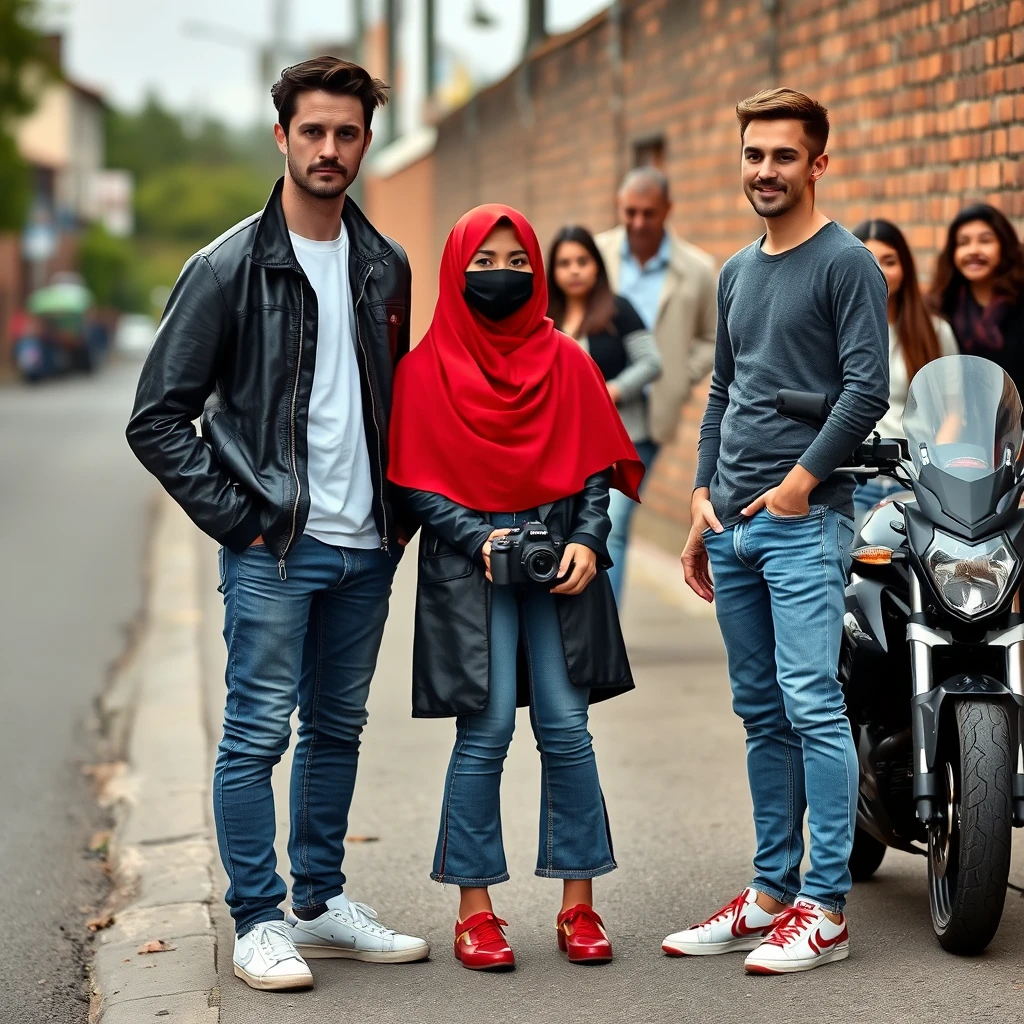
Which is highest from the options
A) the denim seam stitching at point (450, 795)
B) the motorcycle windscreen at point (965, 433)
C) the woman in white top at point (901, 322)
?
the woman in white top at point (901, 322)

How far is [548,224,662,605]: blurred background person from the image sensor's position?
671 centimetres

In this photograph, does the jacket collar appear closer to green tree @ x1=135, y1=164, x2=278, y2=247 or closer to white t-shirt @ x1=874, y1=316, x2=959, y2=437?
white t-shirt @ x1=874, y1=316, x2=959, y2=437

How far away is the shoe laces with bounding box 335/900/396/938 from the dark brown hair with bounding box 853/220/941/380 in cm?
261

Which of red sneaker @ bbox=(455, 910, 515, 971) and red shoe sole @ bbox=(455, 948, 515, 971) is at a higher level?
red sneaker @ bbox=(455, 910, 515, 971)

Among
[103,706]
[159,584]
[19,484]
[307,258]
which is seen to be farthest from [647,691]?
[19,484]

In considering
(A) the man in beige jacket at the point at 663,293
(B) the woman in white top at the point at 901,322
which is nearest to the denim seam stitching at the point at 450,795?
(B) the woman in white top at the point at 901,322

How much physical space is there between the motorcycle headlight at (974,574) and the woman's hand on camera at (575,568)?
2.47ft

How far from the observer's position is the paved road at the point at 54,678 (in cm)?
448

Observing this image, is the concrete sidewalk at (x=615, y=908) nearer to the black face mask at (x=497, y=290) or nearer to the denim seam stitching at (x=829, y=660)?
the denim seam stitching at (x=829, y=660)

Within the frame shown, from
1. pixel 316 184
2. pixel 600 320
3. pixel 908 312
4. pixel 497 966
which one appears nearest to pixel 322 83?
pixel 316 184

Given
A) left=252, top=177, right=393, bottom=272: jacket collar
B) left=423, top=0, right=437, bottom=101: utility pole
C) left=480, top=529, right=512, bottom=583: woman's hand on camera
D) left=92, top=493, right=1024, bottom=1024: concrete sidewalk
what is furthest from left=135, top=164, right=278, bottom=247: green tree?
left=480, top=529, right=512, bottom=583: woman's hand on camera

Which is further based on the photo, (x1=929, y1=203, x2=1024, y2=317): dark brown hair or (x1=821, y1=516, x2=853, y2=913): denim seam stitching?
(x1=929, y1=203, x2=1024, y2=317): dark brown hair

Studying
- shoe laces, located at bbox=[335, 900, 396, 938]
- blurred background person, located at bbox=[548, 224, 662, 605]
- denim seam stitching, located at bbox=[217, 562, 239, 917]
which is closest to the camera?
denim seam stitching, located at bbox=[217, 562, 239, 917]

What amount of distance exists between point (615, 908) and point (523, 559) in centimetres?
115
